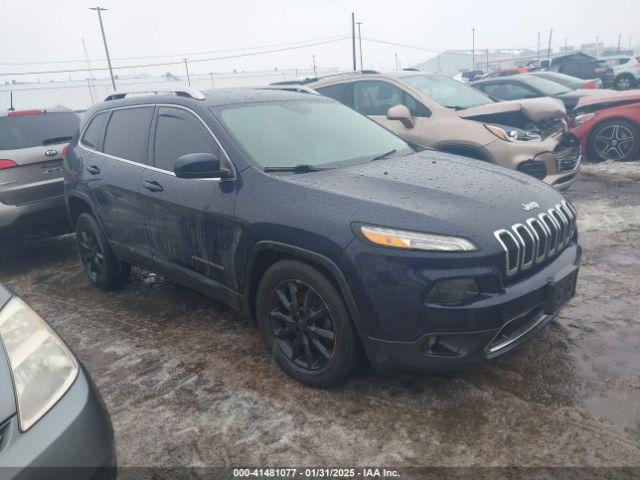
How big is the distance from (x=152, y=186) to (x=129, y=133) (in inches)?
27.1

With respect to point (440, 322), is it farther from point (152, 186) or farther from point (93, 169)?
point (93, 169)

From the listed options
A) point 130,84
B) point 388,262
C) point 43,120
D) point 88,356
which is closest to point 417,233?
point 388,262

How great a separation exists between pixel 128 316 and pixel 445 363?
2.81 metres

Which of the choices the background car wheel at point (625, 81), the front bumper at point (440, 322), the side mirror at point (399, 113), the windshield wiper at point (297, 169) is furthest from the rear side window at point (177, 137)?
the background car wheel at point (625, 81)

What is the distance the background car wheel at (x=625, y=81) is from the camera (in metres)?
13.8

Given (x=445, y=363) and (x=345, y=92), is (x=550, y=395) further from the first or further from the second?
(x=345, y=92)

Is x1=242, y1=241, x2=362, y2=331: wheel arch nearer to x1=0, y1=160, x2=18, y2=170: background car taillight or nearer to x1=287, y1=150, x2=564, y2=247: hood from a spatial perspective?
x1=287, y1=150, x2=564, y2=247: hood


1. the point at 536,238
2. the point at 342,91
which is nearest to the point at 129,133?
the point at 536,238

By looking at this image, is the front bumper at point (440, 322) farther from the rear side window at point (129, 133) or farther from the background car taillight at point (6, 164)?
the background car taillight at point (6, 164)

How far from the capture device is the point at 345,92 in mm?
7164

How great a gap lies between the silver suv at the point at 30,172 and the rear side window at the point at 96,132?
3.29 ft

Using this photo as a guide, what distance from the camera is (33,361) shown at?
5.76 feet

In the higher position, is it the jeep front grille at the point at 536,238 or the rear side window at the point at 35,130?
the rear side window at the point at 35,130

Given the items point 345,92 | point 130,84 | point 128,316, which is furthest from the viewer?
point 130,84
